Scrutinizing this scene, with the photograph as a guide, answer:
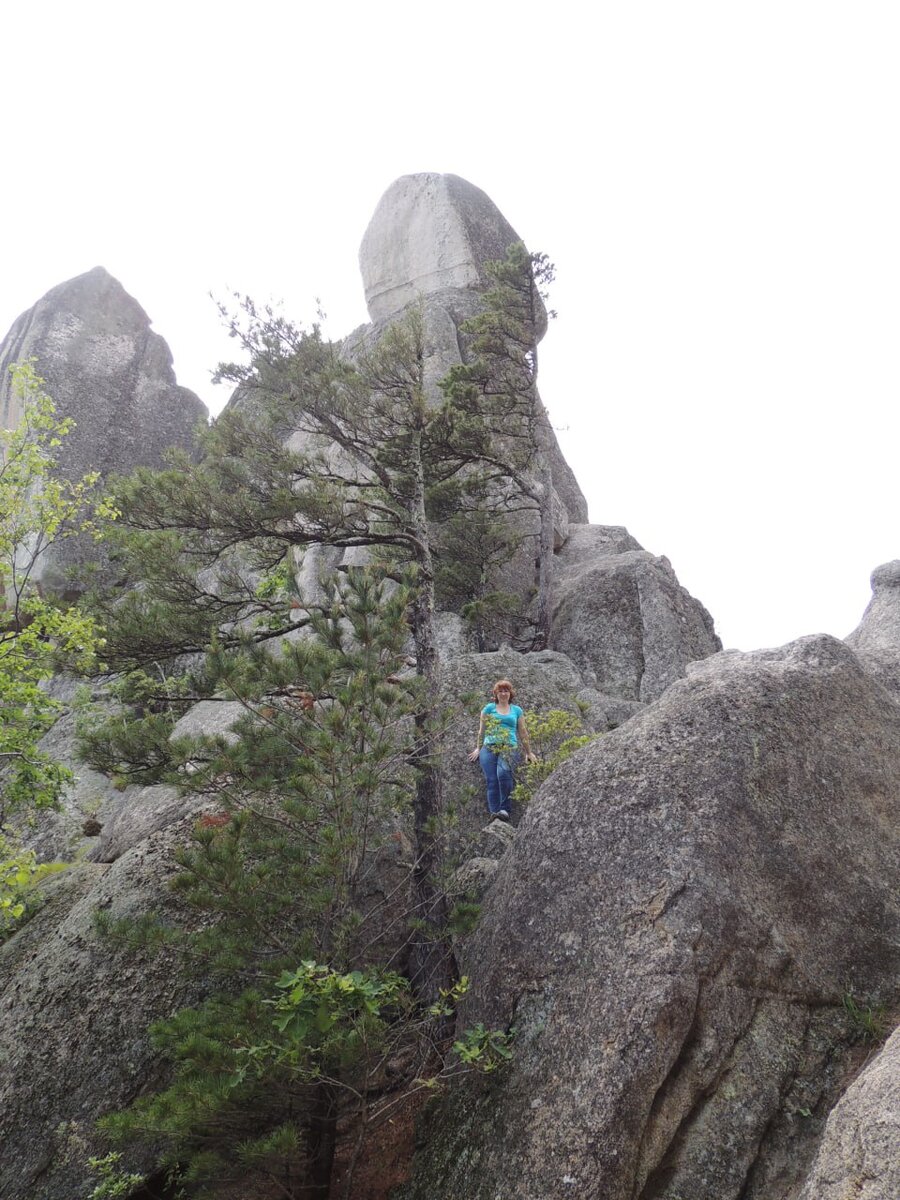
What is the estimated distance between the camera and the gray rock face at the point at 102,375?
1088 inches

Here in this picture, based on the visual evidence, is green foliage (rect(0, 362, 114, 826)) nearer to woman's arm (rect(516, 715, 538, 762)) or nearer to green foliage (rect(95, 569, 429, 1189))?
green foliage (rect(95, 569, 429, 1189))

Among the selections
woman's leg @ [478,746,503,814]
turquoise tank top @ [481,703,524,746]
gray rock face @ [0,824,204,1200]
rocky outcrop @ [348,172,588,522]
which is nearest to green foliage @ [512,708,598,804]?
woman's leg @ [478,746,503,814]

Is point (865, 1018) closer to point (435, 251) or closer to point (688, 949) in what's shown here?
point (688, 949)

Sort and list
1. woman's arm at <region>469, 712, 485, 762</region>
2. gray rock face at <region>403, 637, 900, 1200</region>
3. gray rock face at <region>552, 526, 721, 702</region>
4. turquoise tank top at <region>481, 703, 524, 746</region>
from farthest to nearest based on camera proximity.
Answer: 1. gray rock face at <region>552, 526, 721, 702</region>
2. woman's arm at <region>469, 712, 485, 762</region>
3. turquoise tank top at <region>481, 703, 524, 746</region>
4. gray rock face at <region>403, 637, 900, 1200</region>

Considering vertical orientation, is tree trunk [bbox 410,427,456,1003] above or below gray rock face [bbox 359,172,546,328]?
below

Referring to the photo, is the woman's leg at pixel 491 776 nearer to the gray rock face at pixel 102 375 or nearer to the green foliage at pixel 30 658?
the green foliage at pixel 30 658

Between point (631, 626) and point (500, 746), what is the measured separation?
8333 mm

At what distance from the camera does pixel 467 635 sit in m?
18.2

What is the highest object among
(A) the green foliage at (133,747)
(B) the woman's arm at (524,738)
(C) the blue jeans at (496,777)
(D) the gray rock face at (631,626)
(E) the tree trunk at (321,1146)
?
(D) the gray rock face at (631,626)

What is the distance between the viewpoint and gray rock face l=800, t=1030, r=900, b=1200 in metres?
4.06

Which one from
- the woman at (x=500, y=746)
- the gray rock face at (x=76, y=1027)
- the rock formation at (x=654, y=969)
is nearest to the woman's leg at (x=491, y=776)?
the woman at (x=500, y=746)

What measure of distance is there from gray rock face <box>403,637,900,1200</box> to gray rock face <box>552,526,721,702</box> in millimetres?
9570

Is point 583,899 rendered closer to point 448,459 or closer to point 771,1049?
point 771,1049

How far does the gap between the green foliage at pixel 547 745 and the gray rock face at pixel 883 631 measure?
353cm
